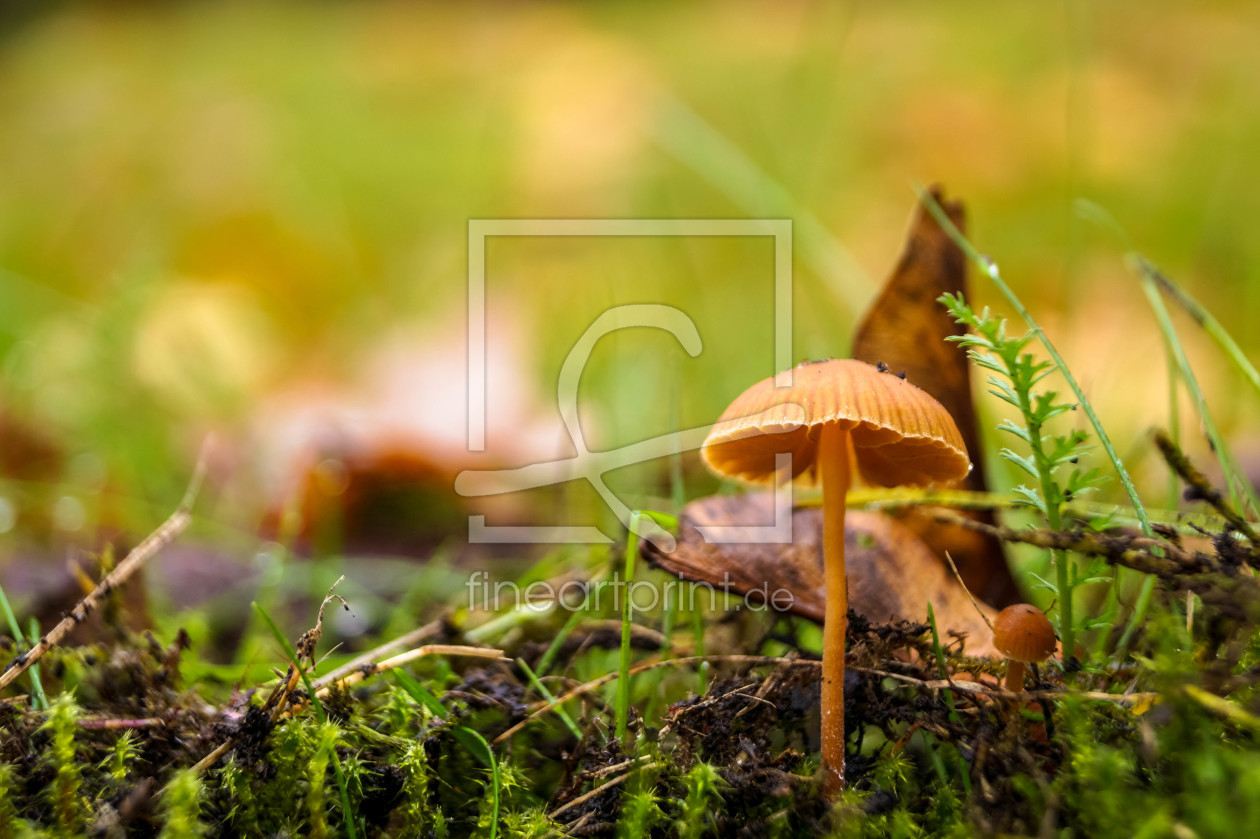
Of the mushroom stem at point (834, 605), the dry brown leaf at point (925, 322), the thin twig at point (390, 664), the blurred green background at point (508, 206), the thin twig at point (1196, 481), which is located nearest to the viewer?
the thin twig at point (1196, 481)

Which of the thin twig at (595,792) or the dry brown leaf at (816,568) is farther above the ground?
the dry brown leaf at (816,568)

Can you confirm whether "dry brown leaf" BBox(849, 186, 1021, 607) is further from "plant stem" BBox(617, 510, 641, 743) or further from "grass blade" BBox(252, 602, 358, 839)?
"grass blade" BBox(252, 602, 358, 839)

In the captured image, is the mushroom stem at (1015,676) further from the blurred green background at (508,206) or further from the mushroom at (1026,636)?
the blurred green background at (508,206)

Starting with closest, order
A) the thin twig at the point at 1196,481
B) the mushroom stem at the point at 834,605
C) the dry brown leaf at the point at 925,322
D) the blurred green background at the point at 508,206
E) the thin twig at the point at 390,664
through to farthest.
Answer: the thin twig at the point at 1196,481 < the mushroom stem at the point at 834,605 < the thin twig at the point at 390,664 < the dry brown leaf at the point at 925,322 < the blurred green background at the point at 508,206

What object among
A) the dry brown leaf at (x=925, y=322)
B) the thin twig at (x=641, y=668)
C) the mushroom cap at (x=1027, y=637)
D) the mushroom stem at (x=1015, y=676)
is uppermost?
the dry brown leaf at (x=925, y=322)

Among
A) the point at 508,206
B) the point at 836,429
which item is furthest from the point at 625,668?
the point at 508,206

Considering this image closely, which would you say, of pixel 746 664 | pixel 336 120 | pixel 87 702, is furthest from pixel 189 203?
pixel 746 664

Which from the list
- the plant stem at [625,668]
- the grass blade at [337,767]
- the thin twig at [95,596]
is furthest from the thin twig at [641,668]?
the thin twig at [95,596]
